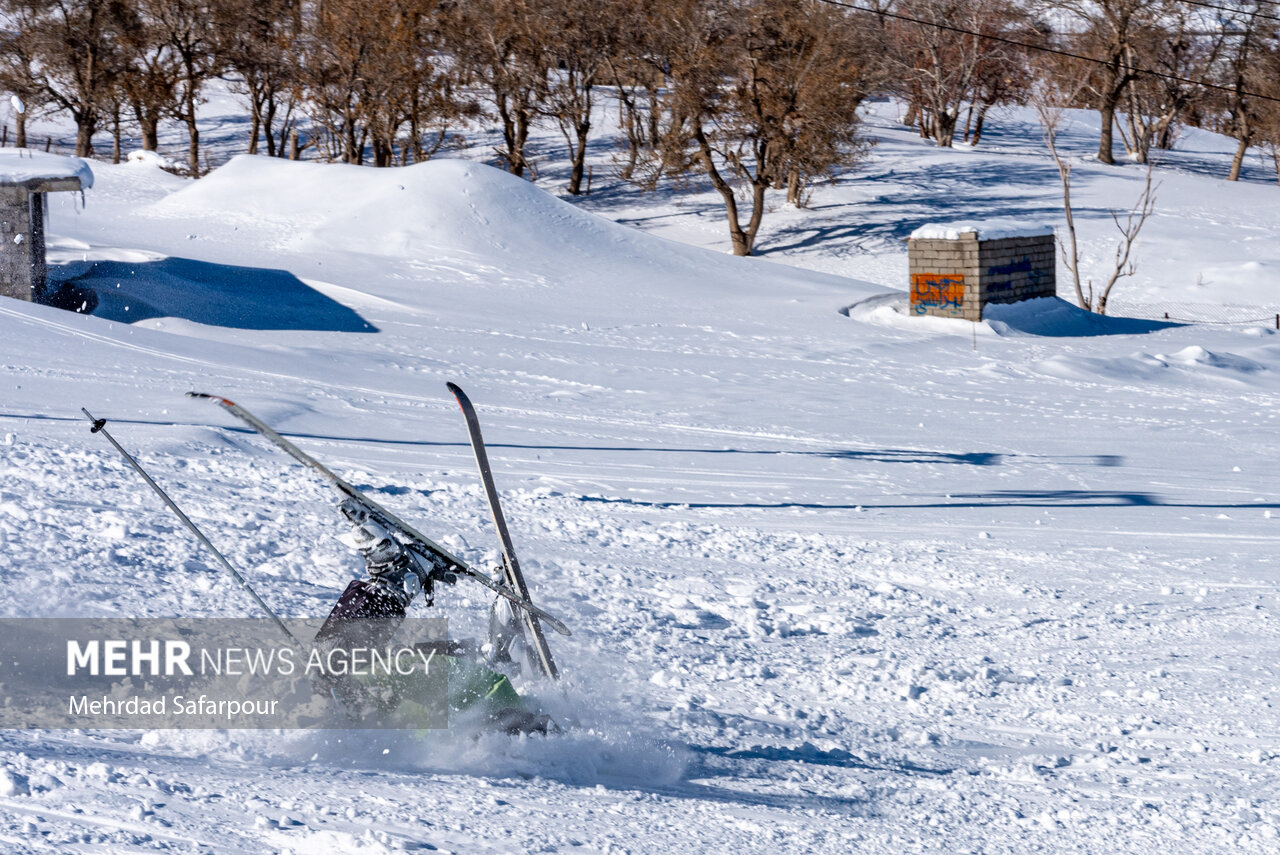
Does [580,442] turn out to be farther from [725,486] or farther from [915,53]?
[915,53]

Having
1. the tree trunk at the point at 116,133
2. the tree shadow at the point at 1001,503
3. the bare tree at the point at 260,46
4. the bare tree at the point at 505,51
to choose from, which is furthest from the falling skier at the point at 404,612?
the tree trunk at the point at 116,133

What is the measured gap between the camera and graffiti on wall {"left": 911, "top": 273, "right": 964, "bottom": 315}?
17750 mm

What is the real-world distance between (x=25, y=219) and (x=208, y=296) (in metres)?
2.54

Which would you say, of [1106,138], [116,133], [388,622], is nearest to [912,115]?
[1106,138]

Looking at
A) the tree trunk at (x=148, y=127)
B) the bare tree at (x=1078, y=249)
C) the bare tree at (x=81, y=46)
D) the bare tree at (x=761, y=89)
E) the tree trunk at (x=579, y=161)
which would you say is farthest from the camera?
the tree trunk at (x=148, y=127)

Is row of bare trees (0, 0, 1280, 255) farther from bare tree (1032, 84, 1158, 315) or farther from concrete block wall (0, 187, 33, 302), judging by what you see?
concrete block wall (0, 187, 33, 302)

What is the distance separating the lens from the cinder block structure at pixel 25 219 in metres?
14.0

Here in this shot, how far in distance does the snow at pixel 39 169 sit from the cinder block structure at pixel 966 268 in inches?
434

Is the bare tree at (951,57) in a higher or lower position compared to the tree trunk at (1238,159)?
higher

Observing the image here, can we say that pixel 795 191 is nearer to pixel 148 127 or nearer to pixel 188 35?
pixel 188 35

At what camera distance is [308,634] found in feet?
19.0

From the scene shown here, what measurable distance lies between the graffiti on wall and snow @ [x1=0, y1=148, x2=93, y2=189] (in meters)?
11.2

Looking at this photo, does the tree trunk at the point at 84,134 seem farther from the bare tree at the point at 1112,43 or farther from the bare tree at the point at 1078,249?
the bare tree at the point at 1112,43

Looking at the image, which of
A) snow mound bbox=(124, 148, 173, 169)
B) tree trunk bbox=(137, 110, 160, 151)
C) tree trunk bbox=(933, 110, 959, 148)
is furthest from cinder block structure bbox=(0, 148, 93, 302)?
tree trunk bbox=(933, 110, 959, 148)
